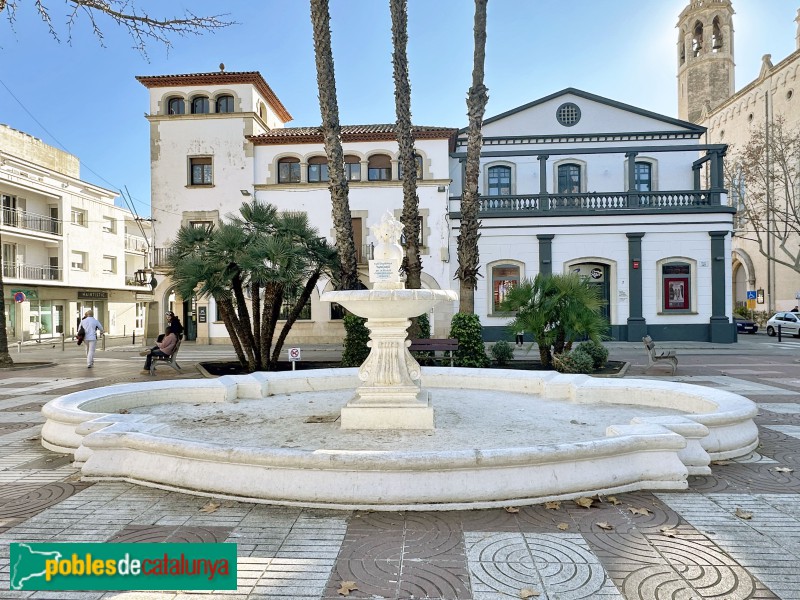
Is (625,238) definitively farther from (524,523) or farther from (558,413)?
(524,523)

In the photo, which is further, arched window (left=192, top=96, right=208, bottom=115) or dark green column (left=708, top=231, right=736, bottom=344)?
arched window (left=192, top=96, right=208, bottom=115)

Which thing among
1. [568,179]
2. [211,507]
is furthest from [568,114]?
[211,507]

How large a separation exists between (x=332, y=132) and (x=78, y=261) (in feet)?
100

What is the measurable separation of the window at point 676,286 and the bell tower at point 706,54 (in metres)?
30.3

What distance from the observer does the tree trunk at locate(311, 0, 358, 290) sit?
12359 mm

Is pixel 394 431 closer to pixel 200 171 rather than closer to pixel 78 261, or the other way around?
pixel 200 171

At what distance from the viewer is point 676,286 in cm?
2342

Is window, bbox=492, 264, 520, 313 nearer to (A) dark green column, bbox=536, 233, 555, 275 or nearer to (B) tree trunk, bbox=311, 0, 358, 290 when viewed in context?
(A) dark green column, bbox=536, 233, 555, 275

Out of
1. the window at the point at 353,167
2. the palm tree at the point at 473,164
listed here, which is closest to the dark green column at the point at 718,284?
the palm tree at the point at 473,164

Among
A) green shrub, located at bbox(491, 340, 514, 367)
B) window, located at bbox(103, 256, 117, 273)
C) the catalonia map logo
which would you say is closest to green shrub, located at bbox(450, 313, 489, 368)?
green shrub, located at bbox(491, 340, 514, 367)

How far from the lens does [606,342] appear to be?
22750 mm

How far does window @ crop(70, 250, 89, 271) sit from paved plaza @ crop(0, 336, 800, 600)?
115 ft

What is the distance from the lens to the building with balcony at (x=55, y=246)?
30078 mm

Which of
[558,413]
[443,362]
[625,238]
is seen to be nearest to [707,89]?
[625,238]
